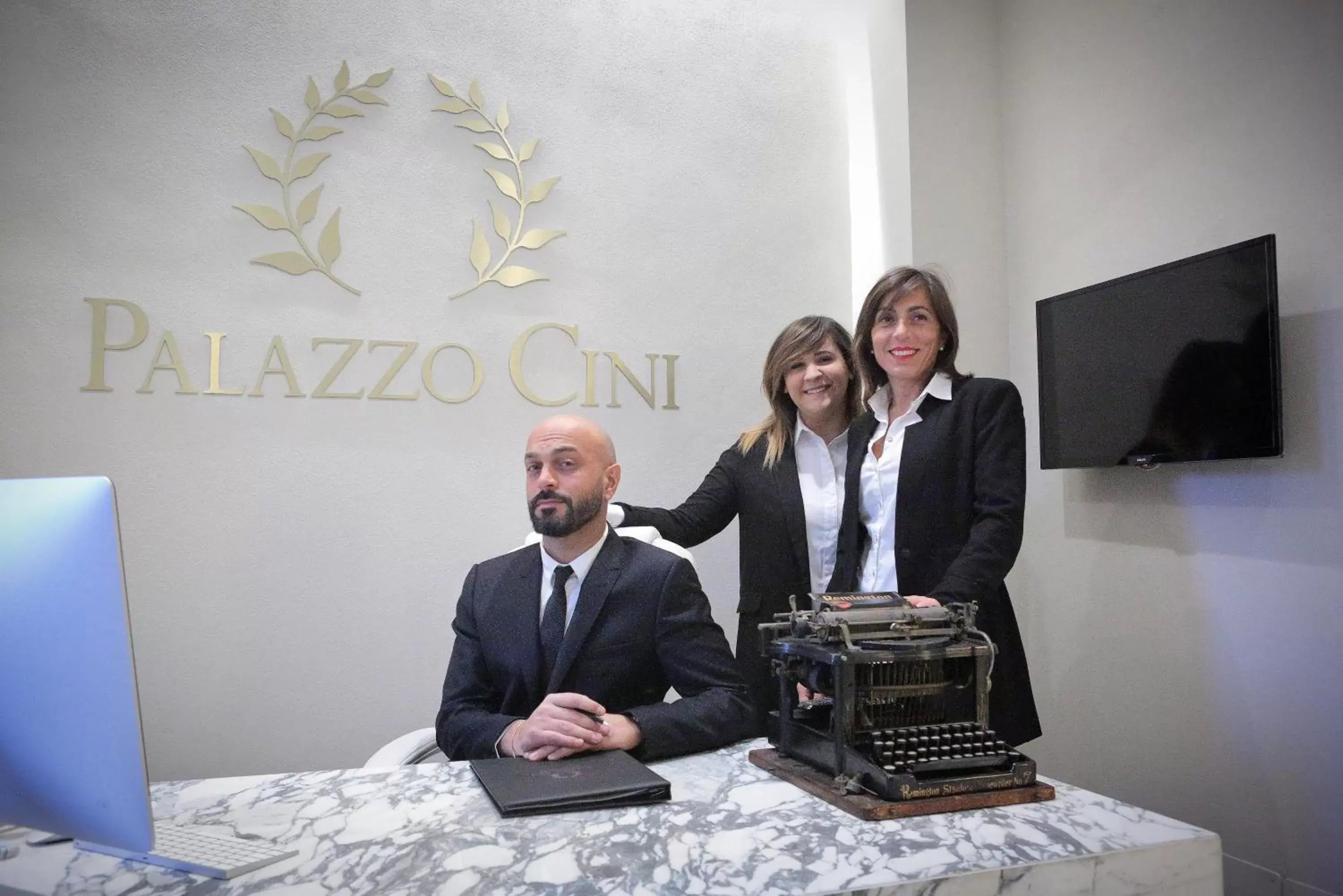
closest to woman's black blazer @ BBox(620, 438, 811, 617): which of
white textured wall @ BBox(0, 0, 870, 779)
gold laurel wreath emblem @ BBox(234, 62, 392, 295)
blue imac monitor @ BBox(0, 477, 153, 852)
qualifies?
white textured wall @ BBox(0, 0, 870, 779)

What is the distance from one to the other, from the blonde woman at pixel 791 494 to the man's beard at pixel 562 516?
0.72 metres

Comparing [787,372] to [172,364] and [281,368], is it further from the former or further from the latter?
[172,364]

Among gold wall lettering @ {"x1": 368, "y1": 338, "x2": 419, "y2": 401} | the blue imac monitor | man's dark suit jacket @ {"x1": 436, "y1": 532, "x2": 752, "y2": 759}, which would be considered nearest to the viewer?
the blue imac monitor

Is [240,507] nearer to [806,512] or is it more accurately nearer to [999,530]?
[806,512]

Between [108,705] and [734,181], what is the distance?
137 inches

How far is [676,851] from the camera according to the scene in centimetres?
137

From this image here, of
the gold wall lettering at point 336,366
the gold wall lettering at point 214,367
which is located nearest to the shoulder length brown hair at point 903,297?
the gold wall lettering at point 336,366

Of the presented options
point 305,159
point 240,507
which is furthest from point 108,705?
point 305,159

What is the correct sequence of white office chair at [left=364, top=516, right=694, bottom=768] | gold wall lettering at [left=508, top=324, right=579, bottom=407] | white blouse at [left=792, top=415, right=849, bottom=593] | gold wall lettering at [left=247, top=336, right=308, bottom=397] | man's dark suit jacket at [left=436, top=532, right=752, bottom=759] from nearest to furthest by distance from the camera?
1. man's dark suit jacket at [left=436, top=532, right=752, bottom=759]
2. white office chair at [left=364, top=516, right=694, bottom=768]
3. white blouse at [left=792, top=415, right=849, bottom=593]
4. gold wall lettering at [left=247, top=336, right=308, bottom=397]
5. gold wall lettering at [left=508, top=324, right=579, bottom=407]

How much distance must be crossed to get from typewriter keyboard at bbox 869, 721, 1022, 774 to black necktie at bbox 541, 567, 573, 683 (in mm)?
839

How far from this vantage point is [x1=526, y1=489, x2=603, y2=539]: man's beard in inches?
87.7

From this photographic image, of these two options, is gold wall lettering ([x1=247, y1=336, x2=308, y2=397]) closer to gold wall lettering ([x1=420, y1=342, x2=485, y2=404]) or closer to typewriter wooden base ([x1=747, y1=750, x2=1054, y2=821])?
gold wall lettering ([x1=420, y1=342, x2=485, y2=404])

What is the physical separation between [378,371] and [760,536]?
158 centimetres

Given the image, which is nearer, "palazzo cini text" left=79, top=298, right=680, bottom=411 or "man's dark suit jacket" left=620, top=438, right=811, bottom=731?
"man's dark suit jacket" left=620, top=438, right=811, bottom=731
